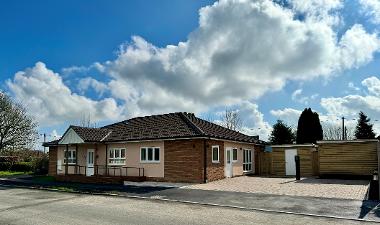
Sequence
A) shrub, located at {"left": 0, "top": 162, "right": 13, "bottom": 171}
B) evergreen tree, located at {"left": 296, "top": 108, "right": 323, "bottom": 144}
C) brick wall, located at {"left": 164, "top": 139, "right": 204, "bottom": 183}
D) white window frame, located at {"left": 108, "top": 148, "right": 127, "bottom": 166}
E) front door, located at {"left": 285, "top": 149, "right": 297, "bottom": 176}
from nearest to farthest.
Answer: brick wall, located at {"left": 164, "top": 139, "right": 204, "bottom": 183}
white window frame, located at {"left": 108, "top": 148, "right": 127, "bottom": 166}
front door, located at {"left": 285, "top": 149, "right": 297, "bottom": 176}
shrub, located at {"left": 0, "top": 162, "right": 13, "bottom": 171}
evergreen tree, located at {"left": 296, "top": 108, "right": 323, "bottom": 144}

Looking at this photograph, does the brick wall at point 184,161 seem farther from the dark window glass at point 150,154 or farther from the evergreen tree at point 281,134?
the evergreen tree at point 281,134

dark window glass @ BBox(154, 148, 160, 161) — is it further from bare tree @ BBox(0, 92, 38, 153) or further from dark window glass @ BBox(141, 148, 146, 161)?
bare tree @ BBox(0, 92, 38, 153)

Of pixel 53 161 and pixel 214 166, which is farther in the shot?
pixel 53 161

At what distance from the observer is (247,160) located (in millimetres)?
28844

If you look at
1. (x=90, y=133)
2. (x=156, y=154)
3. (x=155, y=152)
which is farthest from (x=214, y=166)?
(x=90, y=133)

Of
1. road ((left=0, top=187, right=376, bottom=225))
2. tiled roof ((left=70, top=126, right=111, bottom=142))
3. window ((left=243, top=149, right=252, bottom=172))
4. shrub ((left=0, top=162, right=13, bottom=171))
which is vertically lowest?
road ((left=0, top=187, right=376, bottom=225))

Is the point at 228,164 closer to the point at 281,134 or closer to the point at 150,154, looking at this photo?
the point at 150,154

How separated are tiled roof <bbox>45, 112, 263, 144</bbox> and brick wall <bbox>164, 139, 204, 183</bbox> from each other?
2.11 feet

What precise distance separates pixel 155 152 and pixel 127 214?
12401 mm

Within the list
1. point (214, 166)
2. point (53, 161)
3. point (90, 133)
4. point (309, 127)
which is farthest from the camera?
point (309, 127)

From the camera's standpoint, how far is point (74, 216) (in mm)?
11234

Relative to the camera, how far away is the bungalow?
73.5 feet

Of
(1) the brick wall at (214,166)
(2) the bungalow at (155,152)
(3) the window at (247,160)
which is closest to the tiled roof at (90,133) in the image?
(2) the bungalow at (155,152)

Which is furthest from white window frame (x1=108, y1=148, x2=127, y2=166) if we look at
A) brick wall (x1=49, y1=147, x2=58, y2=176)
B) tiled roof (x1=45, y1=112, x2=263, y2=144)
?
brick wall (x1=49, y1=147, x2=58, y2=176)
